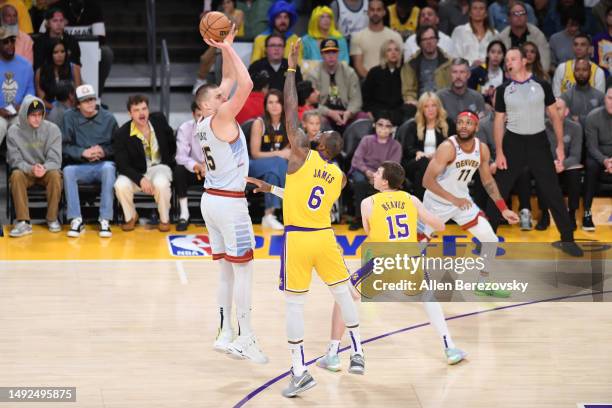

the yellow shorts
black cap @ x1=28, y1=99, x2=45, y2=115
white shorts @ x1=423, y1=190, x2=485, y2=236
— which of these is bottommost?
white shorts @ x1=423, y1=190, x2=485, y2=236

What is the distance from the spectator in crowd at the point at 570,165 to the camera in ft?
41.1

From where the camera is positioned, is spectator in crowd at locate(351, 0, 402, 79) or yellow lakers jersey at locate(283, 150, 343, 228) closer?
yellow lakers jersey at locate(283, 150, 343, 228)

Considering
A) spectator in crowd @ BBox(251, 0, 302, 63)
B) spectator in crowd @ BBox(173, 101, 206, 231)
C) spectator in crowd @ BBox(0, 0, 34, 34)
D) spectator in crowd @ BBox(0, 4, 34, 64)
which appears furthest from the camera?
spectator in crowd @ BBox(251, 0, 302, 63)

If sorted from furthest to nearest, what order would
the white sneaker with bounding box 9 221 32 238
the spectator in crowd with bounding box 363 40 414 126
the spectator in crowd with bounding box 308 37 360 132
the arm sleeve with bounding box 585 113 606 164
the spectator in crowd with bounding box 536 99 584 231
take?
the spectator in crowd with bounding box 363 40 414 126 < the spectator in crowd with bounding box 308 37 360 132 < the arm sleeve with bounding box 585 113 606 164 < the spectator in crowd with bounding box 536 99 584 231 < the white sneaker with bounding box 9 221 32 238

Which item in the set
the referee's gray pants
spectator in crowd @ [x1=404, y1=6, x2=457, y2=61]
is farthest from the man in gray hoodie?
spectator in crowd @ [x1=404, y1=6, x2=457, y2=61]

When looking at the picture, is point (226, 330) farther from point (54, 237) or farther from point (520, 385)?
point (54, 237)

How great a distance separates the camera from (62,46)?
1309cm

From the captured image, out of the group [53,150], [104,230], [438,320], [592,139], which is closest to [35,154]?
[53,150]

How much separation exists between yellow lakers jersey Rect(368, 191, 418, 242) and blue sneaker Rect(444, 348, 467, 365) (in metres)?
0.92

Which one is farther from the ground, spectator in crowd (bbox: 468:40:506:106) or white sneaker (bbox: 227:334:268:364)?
spectator in crowd (bbox: 468:40:506:106)

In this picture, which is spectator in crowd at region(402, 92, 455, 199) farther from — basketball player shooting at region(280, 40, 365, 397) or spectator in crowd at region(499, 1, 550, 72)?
basketball player shooting at region(280, 40, 365, 397)

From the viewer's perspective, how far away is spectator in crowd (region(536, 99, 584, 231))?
12.5 m

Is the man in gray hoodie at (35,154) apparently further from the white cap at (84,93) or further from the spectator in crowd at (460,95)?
the spectator in crowd at (460,95)

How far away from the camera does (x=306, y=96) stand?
42.5 ft
